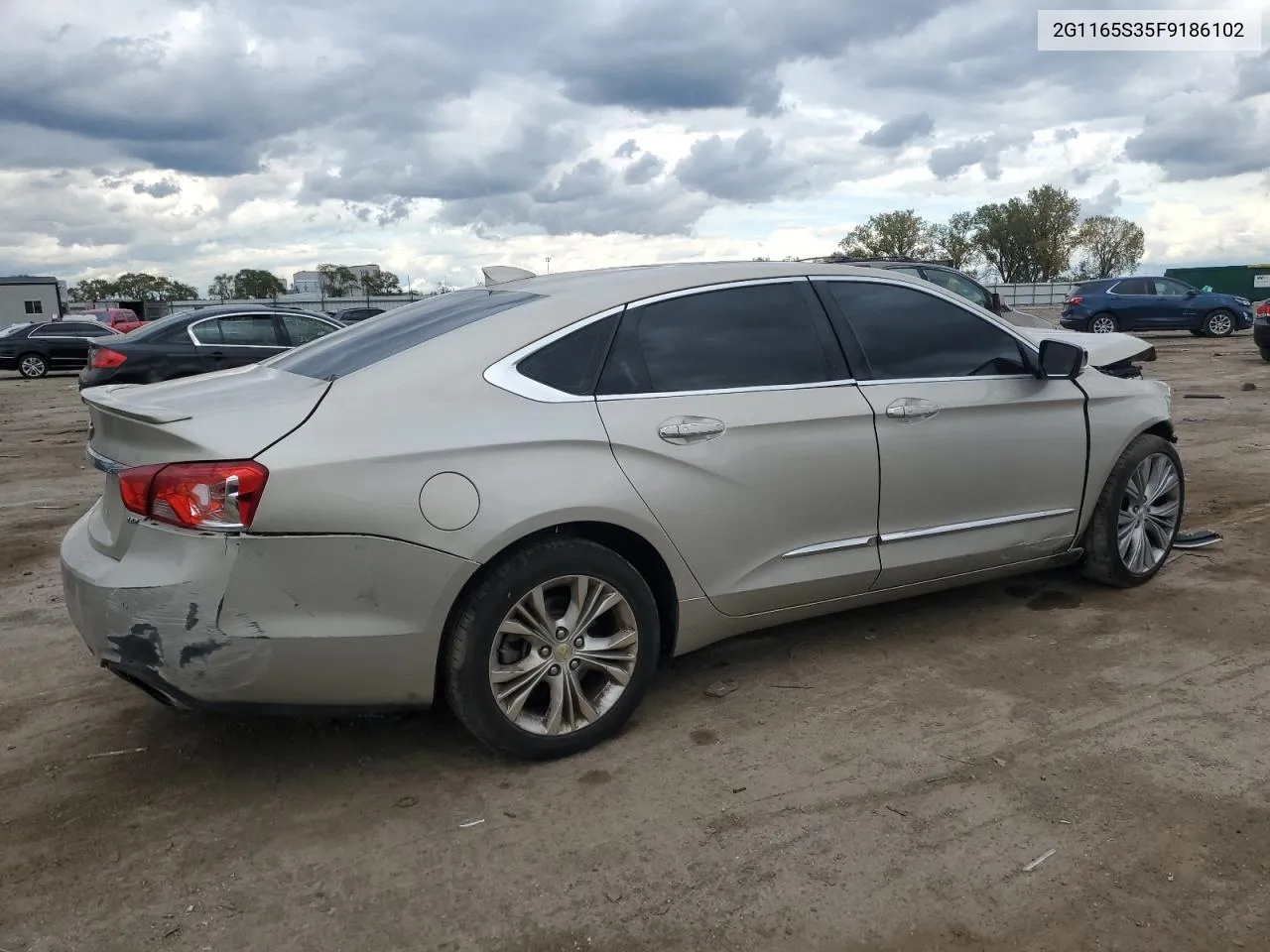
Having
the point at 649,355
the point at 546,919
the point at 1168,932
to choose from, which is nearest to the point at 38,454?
the point at 649,355

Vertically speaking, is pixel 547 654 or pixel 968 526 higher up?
pixel 968 526

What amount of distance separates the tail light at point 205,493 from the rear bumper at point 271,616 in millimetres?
48

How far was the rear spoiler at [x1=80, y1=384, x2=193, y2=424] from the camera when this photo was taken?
Answer: 3.07 metres

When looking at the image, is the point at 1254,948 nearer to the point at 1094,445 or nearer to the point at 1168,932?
the point at 1168,932

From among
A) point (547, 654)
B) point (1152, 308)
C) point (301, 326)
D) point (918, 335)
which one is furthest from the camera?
point (1152, 308)

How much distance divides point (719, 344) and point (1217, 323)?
26.1 m

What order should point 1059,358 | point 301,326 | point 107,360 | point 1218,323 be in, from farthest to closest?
1. point 1218,323
2. point 301,326
3. point 107,360
4. point 1059,358

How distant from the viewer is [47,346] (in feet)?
79.3

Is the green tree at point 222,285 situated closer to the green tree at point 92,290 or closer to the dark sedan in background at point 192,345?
the green tree at point 92,290

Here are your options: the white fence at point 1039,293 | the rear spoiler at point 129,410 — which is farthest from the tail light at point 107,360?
the white fence at point 1039,293

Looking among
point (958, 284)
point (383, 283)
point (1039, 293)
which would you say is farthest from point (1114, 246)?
point (958, 284)

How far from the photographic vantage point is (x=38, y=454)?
10820 mm

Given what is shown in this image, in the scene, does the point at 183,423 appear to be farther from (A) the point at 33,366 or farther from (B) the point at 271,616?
(A) the point at 33,366

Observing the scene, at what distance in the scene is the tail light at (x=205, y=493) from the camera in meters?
2.89
